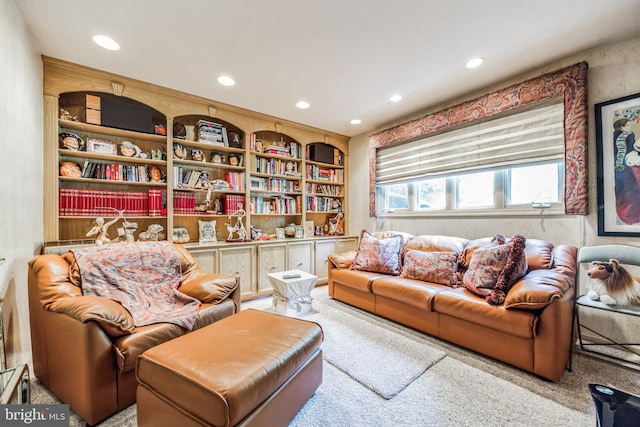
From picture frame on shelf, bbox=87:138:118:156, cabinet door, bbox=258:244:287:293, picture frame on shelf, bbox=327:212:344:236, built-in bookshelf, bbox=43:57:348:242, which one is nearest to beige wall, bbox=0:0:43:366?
built-in bookshelf, bbox=43:57:348:242

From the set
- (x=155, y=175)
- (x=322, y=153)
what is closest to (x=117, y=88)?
(x=155, y=175)

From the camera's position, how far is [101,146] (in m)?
2.62

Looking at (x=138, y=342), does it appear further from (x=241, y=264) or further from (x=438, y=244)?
(x=438, y=244)

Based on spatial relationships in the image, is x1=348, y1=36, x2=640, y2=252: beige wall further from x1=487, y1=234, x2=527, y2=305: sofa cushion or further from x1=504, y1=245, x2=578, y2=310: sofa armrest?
x1=487, y1=234, x2=527, y2=305: sofa cushion

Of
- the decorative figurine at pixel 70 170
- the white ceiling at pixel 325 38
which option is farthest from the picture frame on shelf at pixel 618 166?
the decorative figurine at pixel 70 170

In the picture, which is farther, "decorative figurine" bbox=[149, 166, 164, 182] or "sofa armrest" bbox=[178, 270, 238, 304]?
"decorative figurine" bbox=[149, 166, 164, 182]

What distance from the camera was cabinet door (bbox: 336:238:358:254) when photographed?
165 inches

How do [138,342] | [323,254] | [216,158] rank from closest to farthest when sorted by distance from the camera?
[138,342] < [216,158] < [323,254]

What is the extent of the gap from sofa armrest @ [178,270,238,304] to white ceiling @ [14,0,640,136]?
1872 mm

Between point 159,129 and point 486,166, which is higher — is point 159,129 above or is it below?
above

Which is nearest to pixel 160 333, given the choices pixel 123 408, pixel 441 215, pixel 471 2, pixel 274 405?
pixel 123 408

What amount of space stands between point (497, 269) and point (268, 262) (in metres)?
2.51

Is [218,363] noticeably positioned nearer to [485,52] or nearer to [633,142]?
[485,52]

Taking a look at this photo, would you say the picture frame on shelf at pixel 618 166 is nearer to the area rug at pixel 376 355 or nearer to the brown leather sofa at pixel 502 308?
the brown leather sofa at pixel 502 308
